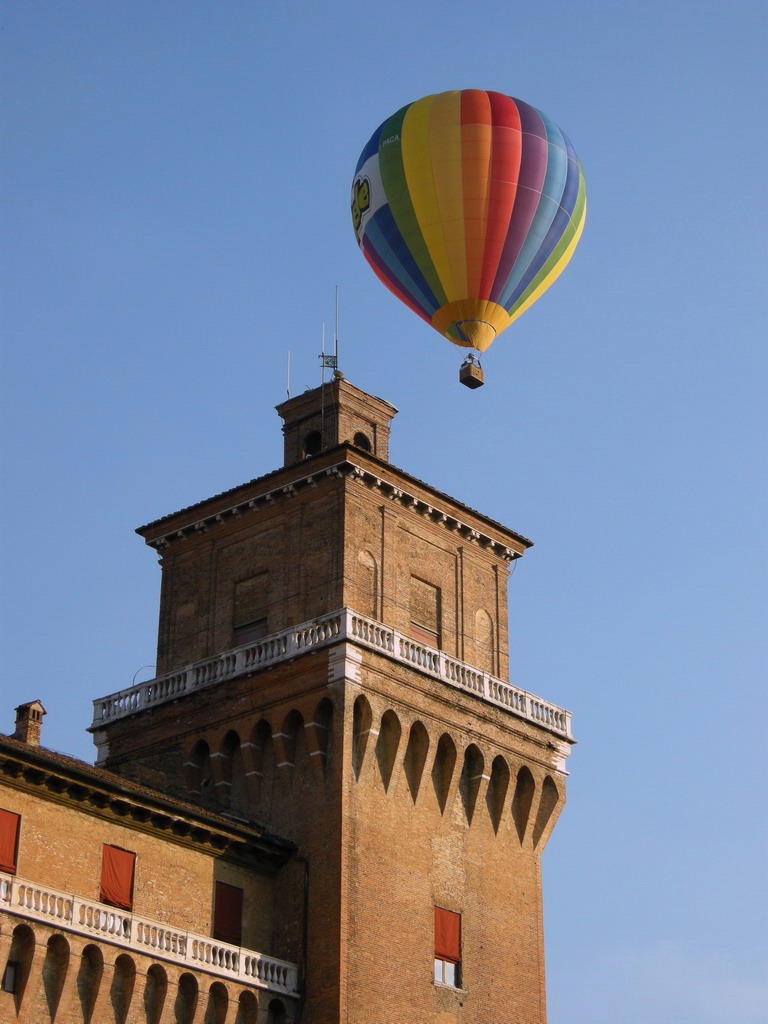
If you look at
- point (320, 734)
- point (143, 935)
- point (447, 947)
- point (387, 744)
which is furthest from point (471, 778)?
point (143, 935)

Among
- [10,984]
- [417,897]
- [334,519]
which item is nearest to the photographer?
[10,984]

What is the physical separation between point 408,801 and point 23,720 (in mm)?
10052

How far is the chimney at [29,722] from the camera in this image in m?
53.3

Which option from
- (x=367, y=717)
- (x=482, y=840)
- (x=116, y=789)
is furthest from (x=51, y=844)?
(x=482, y=840)

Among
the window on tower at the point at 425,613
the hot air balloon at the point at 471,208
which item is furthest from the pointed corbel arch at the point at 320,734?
the hot air balloon at the point at 471,208

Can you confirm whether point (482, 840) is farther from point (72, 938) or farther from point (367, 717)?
point (72, 938)

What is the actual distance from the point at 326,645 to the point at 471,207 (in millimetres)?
14001

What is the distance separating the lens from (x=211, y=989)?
48.4 metres

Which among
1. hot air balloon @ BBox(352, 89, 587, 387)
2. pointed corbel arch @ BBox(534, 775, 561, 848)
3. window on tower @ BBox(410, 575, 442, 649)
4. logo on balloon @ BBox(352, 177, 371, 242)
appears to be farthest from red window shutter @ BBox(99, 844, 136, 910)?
logo on balloon @ BBox(352, 177, 371, 242)

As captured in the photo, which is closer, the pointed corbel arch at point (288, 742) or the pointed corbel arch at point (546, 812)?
the pointed corbel arch at point (288, 742)

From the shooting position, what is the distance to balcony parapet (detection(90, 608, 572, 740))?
174 ft

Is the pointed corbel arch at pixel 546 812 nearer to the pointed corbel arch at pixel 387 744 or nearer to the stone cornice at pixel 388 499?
the pointed corbel arch at pixel 387 744

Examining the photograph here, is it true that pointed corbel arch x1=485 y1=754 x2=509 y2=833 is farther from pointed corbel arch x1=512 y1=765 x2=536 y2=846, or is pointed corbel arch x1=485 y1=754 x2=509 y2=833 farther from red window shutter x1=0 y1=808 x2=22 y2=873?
red window shutter x1=0 y1=808 x2=22 y2=873

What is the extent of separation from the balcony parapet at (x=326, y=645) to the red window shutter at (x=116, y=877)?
7.55 meters
